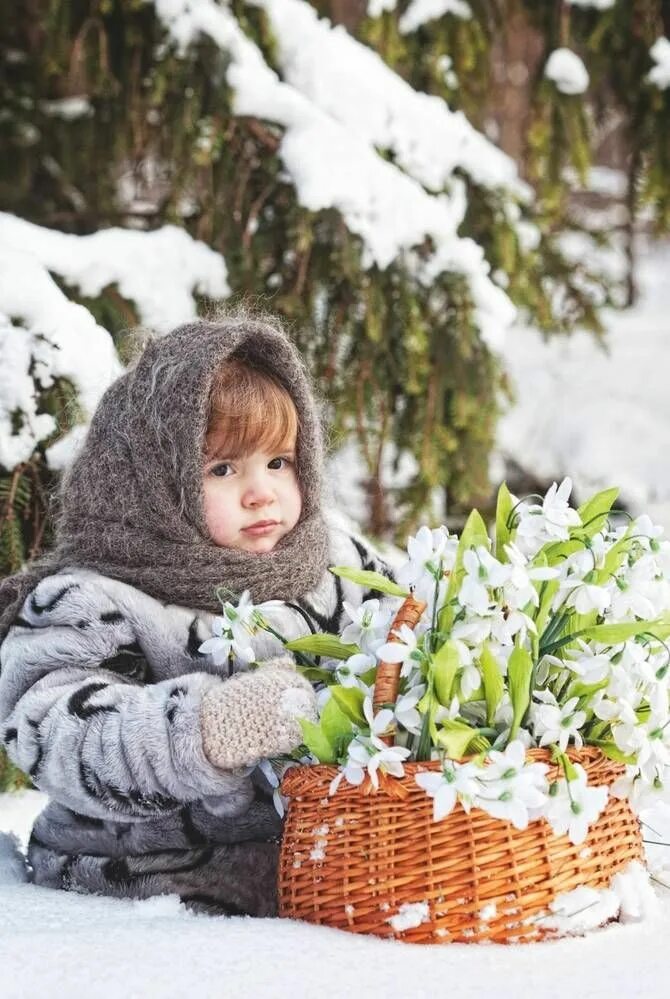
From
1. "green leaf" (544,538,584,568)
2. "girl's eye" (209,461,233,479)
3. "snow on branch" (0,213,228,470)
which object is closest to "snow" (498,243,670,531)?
"snow on branch" (0,213,228,470)

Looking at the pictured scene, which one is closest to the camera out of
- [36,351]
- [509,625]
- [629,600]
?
[509,625]

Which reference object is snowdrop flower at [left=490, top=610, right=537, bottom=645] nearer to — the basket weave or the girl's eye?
the basket weave

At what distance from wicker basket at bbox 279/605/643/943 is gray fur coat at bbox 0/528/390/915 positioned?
246mm

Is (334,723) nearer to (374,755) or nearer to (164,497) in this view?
(374,755)

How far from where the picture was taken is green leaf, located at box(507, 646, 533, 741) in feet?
5.18

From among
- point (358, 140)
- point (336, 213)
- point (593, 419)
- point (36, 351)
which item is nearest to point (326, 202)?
point (336, 213)

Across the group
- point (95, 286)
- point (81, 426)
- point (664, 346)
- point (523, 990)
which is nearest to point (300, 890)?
point (523, 990)

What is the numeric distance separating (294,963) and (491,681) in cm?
41

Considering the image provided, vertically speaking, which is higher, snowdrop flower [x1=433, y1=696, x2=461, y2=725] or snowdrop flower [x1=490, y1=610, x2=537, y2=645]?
snowdrop flower [x1=490, y1=610, x2=537, y2=645]

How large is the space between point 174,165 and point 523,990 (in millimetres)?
2401

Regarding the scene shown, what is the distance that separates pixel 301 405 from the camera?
2252mm

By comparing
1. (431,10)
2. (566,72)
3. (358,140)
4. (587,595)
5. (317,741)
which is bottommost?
(317,741)

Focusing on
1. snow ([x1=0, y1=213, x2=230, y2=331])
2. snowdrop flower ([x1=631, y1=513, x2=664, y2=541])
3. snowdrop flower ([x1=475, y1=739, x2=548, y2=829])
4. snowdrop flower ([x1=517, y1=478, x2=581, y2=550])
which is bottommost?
snowdrop flower ([x1=475, y1=739, x2=548, y2=829])

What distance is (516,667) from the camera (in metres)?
1.58
